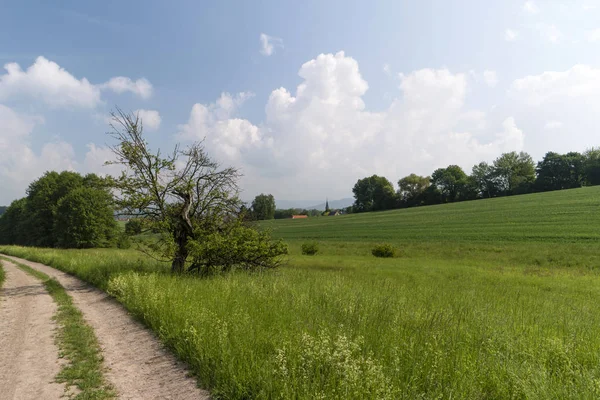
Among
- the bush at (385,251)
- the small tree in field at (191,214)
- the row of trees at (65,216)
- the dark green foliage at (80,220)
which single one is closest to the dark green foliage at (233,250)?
the small tree in field at (191,214)

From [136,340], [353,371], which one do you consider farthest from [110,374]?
[353,371]

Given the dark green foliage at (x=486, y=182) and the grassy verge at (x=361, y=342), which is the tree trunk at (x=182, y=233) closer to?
the grassy verge at (x=361, y=342)

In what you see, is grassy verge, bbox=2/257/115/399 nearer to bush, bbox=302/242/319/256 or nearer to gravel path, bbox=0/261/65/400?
gravel path, bbox=0/261/65/400

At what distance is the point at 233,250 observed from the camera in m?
12.4

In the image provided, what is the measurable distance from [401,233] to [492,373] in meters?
43.4

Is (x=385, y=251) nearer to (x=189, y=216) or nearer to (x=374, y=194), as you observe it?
(x=189, y=216)

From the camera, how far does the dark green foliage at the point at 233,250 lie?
483 inches

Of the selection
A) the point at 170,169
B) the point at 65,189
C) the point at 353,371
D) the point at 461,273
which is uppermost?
the point at 65,189

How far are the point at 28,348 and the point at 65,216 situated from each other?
4979 centimetres

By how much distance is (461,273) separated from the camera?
17.8 meters

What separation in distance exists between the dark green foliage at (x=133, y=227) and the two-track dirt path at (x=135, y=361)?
4.62 m

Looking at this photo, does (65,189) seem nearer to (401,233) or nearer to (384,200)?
(401,233)

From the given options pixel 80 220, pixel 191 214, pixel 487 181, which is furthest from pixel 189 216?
pixel 487 181

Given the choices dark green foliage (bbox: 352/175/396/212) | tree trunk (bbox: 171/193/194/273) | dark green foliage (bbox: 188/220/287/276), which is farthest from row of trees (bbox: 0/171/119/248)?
dark green foliage (bbox: 352/175/396/212)
